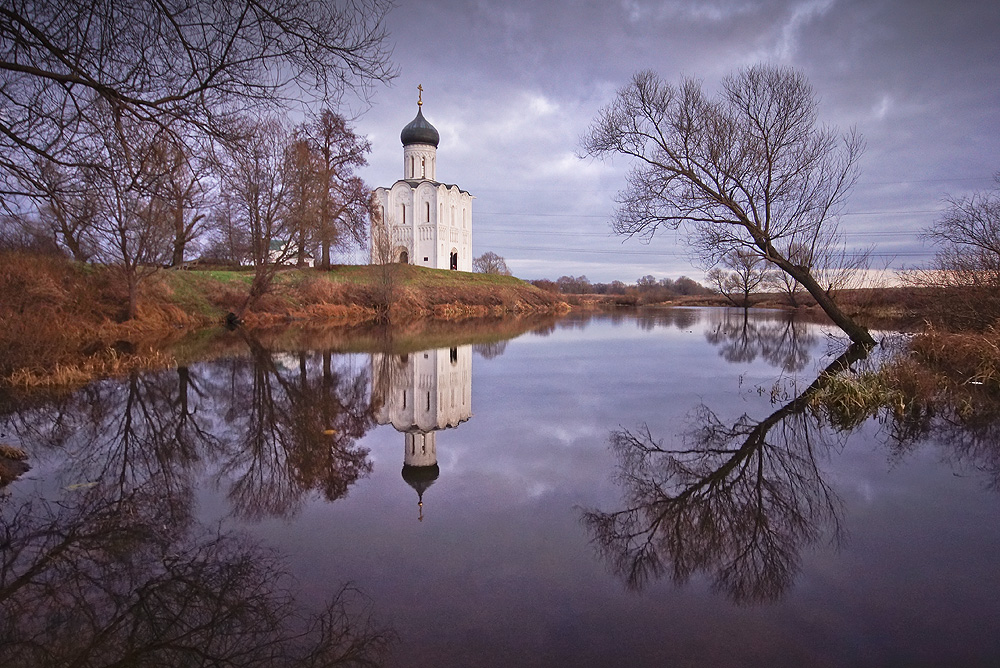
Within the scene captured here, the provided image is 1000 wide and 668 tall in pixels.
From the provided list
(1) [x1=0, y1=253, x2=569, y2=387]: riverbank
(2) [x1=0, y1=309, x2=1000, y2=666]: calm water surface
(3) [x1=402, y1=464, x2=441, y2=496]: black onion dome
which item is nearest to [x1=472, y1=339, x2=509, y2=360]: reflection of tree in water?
(2) [x1=0, y1=309, x2=1000, y2=666]: calm water surface

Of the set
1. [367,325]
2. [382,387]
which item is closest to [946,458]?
[382,387]

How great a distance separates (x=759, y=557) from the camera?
12.4 feet

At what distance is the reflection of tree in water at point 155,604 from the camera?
275cm

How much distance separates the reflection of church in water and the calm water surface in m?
0.07

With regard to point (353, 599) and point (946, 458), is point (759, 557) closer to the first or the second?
point (353, 599)

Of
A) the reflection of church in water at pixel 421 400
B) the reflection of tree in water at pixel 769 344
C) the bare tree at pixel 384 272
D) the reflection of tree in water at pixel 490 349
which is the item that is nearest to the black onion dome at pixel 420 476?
the reflection of church in water at pixel 421 400

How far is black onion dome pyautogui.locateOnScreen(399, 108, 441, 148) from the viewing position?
51.6 m

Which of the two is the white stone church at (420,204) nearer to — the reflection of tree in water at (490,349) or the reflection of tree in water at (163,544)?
the reflection of tree in water at (490,349)

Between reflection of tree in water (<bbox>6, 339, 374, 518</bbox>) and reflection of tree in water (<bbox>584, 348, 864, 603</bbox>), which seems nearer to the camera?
reflection of tree in water (<bbox>584, 348, 864, 603</bbox>)

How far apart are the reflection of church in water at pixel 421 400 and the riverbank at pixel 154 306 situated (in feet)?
17.1

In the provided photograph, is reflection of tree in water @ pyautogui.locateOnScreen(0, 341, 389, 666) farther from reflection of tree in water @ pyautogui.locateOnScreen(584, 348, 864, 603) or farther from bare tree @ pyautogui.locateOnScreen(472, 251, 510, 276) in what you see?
bare tree @ pyautogui.locateOnScreen(472, 251, 510, 276)

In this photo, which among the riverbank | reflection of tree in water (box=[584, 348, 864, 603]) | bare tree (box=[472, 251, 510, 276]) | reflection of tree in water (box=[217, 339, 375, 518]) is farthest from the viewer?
bare tree (box=[472, 251, 510, 276])

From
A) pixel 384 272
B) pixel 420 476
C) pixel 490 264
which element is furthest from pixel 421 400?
pixel 490 264

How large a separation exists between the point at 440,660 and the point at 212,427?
5705mm
